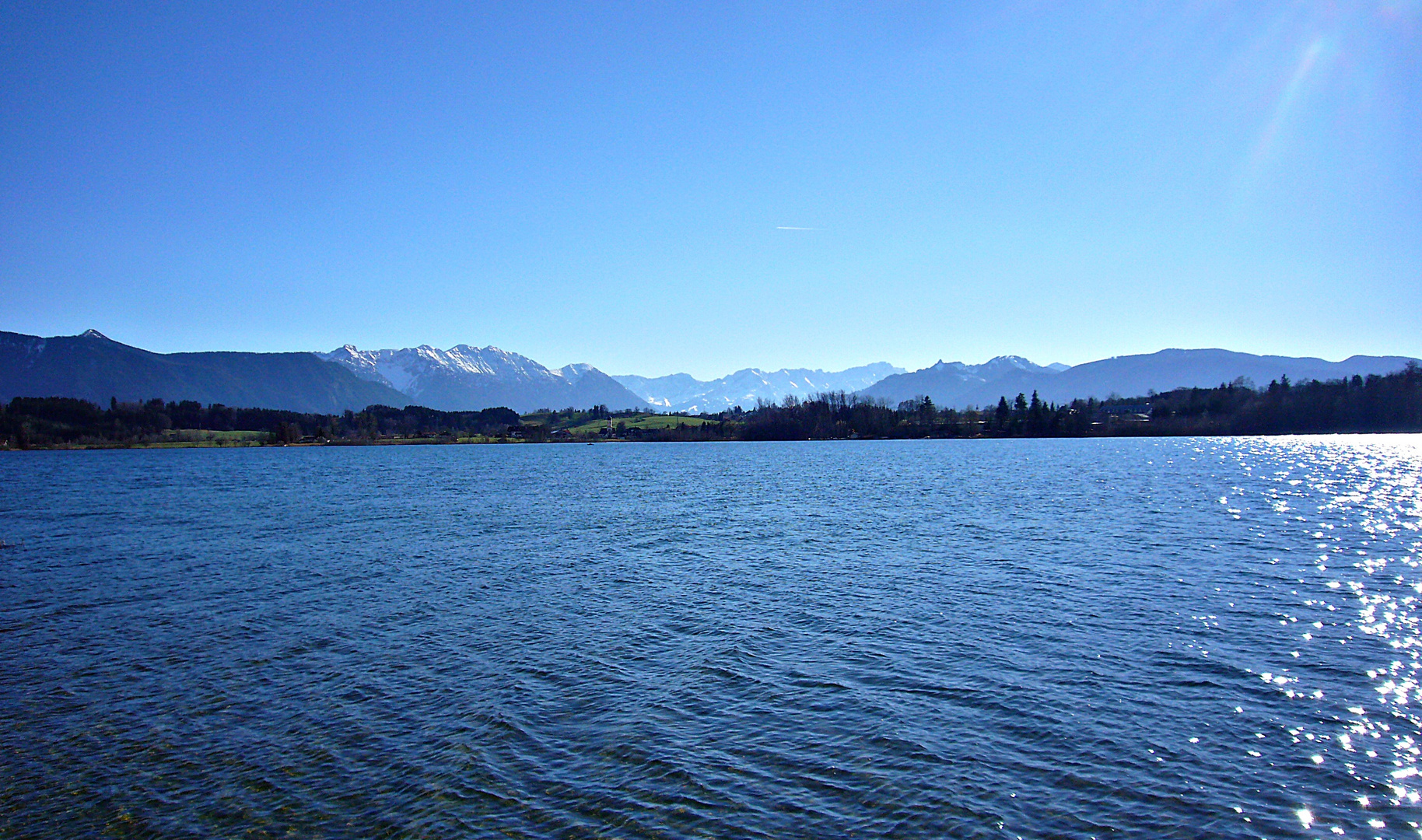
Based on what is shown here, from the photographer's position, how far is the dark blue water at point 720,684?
13.8 meters

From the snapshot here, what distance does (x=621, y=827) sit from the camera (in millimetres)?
13086

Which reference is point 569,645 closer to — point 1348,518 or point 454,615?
point 454,615

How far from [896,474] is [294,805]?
346ft

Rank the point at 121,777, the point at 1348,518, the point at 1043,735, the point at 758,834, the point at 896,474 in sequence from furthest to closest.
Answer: the point at 896,474
the point at 1348,518
the point at 1043,735
the point at 121,777
the point at 758,834

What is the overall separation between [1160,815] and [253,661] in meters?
24.3

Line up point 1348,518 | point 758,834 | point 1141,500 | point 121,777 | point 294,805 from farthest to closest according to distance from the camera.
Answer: point 1141,500 < point 1348,518 < point 121,777 < point 294,805 < point 758,834

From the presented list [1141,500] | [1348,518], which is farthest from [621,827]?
[1141,500]

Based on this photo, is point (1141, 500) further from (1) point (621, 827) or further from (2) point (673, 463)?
(2) point (673, 463)

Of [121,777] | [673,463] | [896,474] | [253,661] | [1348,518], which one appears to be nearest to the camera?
[121,777]

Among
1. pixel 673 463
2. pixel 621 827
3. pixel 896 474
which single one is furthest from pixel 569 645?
pixel 673 463

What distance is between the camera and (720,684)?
20.4 meters

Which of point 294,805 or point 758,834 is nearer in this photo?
point 758,834

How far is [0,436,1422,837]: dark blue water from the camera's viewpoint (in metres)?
13.8

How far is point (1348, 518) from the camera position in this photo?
179ft
